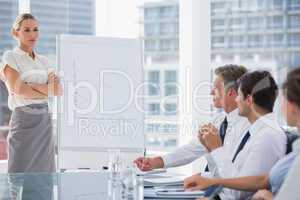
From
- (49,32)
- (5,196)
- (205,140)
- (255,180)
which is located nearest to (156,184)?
(205,140)

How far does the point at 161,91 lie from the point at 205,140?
3169 mm

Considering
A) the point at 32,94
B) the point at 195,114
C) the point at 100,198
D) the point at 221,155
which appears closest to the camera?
the point at 100,198

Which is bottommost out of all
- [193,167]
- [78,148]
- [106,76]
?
[193,167]

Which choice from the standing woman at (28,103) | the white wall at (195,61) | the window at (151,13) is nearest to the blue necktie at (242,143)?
the standing woman at (28,103)

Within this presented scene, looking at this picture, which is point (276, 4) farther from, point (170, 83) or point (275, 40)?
point (170, 83)

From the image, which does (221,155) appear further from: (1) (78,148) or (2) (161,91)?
(2) (161,91)

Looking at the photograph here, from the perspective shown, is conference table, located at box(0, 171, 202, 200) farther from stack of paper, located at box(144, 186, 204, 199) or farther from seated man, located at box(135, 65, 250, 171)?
seated man, located at box(135, 65, 250, 171)

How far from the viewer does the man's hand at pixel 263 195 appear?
1792 mm

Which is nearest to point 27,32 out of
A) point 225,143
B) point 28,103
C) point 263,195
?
point 28,103

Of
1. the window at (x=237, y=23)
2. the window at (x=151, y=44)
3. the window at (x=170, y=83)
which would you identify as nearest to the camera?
the window at (x=237, y=23)

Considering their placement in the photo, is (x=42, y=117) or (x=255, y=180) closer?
(x=255, y=180)

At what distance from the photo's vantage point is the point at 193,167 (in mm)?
5055

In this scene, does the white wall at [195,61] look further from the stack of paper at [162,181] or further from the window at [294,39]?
the stack of paper at [162,181]

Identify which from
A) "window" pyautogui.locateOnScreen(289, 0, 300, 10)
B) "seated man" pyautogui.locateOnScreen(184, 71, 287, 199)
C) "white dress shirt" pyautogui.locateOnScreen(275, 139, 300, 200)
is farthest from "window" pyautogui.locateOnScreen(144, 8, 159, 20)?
"white dress shirt" pyautogui.locateOnScreen(275, 139, 300, 200)
